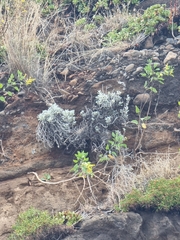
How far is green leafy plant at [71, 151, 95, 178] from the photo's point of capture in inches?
198

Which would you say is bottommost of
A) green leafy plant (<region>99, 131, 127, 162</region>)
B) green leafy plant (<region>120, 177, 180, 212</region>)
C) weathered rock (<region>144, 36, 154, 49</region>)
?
green leafy plant (<region>120, 177, 180, 212</region>)

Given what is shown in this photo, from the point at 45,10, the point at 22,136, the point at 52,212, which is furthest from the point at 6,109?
the point at 45,10

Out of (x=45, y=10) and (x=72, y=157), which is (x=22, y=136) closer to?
(x=72, y=157)

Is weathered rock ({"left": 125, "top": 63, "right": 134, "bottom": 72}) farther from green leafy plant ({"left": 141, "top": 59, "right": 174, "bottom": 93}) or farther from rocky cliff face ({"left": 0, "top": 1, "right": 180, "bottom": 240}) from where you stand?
green leafy plant ({"left": 141, "top": 59, "right": 174, "bottom": 93})

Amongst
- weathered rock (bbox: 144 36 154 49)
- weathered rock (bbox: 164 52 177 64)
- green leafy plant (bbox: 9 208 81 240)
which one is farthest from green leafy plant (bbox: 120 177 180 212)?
weathered rock (bbox: 144 36 154 49)

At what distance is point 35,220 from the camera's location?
4.61 meters

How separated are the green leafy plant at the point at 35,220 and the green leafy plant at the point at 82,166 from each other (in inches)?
17.7

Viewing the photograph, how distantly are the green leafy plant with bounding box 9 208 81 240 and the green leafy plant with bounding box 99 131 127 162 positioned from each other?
80cm

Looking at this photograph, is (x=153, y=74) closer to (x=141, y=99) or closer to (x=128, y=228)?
(x=141, y=99)

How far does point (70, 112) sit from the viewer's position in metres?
5.68

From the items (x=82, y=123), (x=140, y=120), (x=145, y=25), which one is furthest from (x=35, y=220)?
(x=145, y=25)

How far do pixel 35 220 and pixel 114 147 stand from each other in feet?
4.18

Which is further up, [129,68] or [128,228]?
[129,68]

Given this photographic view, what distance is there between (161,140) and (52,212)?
58.7 inches
